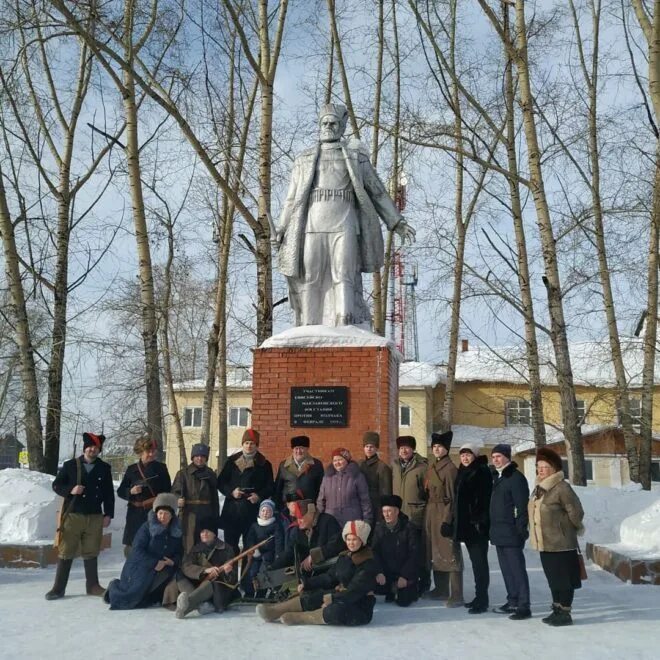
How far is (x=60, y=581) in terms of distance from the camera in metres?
6.04

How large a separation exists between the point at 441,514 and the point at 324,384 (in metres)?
2.29

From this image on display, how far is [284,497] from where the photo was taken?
6406mm

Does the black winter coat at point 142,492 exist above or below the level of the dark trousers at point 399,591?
above

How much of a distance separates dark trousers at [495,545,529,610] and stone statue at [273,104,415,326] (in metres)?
3.55

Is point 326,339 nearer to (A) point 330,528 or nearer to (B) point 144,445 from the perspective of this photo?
(B) point 144,445

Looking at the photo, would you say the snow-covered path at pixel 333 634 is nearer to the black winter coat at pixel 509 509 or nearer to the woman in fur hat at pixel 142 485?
the black winter coat at pixel 509 509

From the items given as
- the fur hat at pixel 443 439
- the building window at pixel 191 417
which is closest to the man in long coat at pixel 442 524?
the fur hat at pixel 443 439

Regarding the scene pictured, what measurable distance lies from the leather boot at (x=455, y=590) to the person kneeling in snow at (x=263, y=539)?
52.6 inches

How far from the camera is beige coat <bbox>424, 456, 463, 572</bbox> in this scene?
19.5 ft

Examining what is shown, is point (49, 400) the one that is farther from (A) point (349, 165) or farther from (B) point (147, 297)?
(A) point (349, 165)

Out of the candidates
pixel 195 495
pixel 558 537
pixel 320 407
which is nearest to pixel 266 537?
pixel 195 495

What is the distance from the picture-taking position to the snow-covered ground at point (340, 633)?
4.38m

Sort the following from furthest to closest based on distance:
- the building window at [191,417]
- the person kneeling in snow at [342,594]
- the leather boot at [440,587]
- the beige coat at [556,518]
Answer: the building window at [191,417]
the leather boot at [440,587]
the beige coat at [556,518]
the person kneeling in snow at [342,594]

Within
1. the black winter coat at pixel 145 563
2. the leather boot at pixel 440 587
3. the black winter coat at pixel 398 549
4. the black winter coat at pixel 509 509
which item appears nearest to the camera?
the black winter coat at pixel 509 509
